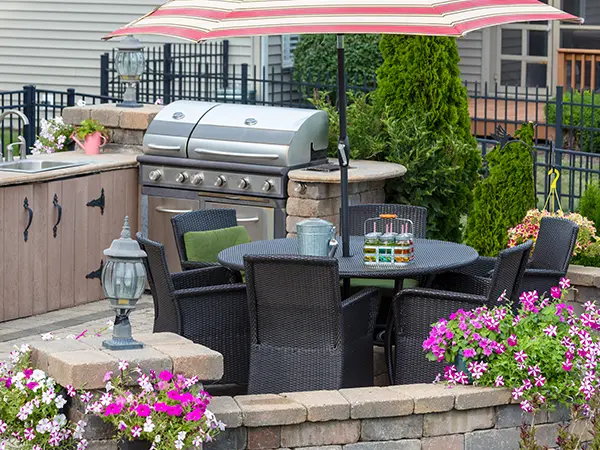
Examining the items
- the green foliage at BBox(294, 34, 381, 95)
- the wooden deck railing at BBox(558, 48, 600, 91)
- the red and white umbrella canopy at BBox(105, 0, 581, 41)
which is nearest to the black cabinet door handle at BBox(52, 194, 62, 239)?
the red and white umbrella canopy at BBox(105, 0, 581, 41)

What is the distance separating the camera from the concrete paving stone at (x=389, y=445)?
557cm

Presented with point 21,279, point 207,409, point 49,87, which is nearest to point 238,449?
point 207,409

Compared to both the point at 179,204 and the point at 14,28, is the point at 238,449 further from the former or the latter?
the point at 14,28

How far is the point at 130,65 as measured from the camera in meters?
10.9

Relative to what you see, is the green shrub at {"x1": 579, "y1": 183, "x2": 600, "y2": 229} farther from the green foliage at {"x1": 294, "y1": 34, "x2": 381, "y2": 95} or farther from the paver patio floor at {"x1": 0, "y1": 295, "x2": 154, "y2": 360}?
the green foliage at {"x1": 294, "y1": 34, "x2": 381, "y2": 95}

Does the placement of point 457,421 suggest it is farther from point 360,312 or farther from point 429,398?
point 360,312

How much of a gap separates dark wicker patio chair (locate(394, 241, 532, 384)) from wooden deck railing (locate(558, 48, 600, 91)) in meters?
13.7

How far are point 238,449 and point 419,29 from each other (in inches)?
83.5

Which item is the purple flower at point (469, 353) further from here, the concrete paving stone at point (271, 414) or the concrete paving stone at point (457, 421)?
the concrete paving stone at point (271, 414)

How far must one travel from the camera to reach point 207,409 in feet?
17.3

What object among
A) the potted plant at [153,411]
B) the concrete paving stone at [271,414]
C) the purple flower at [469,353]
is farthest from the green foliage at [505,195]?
the potted plant at [153,411]

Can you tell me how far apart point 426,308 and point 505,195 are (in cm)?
256

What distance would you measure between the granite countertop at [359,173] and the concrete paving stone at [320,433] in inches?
151

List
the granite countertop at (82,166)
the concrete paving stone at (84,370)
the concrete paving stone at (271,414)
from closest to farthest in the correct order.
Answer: the concrete paving stone at (84,370)
the concrete paving stone at (271,414)
the granite countertop at (82,166)
